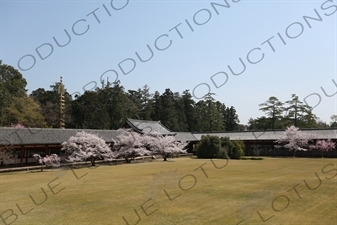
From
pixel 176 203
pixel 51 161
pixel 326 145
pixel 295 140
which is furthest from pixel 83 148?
pixel 326 145

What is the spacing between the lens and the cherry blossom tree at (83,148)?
2502 centimetres

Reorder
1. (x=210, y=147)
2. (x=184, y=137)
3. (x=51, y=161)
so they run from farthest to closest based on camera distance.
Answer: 1. (x=184, y=137)
2. (x=210, y=147)
3. (x=51, y=161)

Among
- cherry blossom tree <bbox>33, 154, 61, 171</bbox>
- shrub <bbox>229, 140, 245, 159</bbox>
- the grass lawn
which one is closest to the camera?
the grass lawn

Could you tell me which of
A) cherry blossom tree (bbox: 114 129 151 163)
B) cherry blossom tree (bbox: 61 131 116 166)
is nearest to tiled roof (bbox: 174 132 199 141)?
cherry blossom tree (bbox: 114 129 151 163)

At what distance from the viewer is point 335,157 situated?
33156 mm

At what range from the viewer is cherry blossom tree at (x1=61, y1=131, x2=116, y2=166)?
25025 millimetres

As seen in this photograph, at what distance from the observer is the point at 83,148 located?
25.8 metres

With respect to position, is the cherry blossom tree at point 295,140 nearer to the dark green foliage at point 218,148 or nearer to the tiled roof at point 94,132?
the tiled roof at point 94,132

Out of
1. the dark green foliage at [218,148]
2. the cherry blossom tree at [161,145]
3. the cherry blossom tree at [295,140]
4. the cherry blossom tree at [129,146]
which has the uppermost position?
the cherry blossom tree at [129,146]

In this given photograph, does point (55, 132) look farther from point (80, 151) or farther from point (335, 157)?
point (335, 157)

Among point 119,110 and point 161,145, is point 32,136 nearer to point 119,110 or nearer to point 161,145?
point 161,145

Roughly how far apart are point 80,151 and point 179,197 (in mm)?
16248

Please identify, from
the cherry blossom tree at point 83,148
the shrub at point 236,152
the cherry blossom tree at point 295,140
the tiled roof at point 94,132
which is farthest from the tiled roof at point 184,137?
the cherry blossom tree at point 83,148

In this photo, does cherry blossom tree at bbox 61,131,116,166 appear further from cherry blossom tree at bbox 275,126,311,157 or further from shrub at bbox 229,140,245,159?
cherry blossom tree at bbox 275,126,311,157
